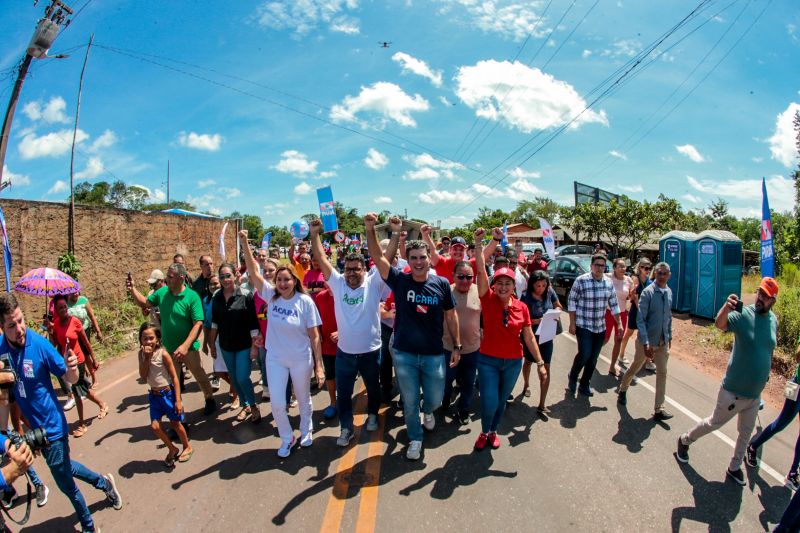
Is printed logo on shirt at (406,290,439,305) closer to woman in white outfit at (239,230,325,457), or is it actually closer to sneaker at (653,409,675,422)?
woman in white outfit at (239,230,325,457)

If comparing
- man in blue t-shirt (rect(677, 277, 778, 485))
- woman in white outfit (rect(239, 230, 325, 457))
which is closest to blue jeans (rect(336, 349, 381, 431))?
woman in white outfit (rect(239, 230, 325, 457))

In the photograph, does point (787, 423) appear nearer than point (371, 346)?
Yes

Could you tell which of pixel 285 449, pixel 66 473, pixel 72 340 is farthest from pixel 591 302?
pixel 72 340

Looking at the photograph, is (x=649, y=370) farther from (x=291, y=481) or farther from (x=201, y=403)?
(x=201, y=403)

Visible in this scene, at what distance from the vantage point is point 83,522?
9.12 ft

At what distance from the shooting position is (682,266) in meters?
10.7

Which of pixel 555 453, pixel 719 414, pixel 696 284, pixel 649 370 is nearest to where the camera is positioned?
pixel 719 414

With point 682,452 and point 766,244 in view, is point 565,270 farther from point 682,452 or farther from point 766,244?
point 682,452

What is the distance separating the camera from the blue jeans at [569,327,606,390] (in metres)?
4.99

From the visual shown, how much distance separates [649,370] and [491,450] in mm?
3922

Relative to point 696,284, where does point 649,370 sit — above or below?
below

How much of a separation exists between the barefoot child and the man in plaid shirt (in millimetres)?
4494

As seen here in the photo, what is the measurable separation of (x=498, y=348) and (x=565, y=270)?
8.97 metres

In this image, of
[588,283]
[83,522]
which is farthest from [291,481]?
[588,283]
